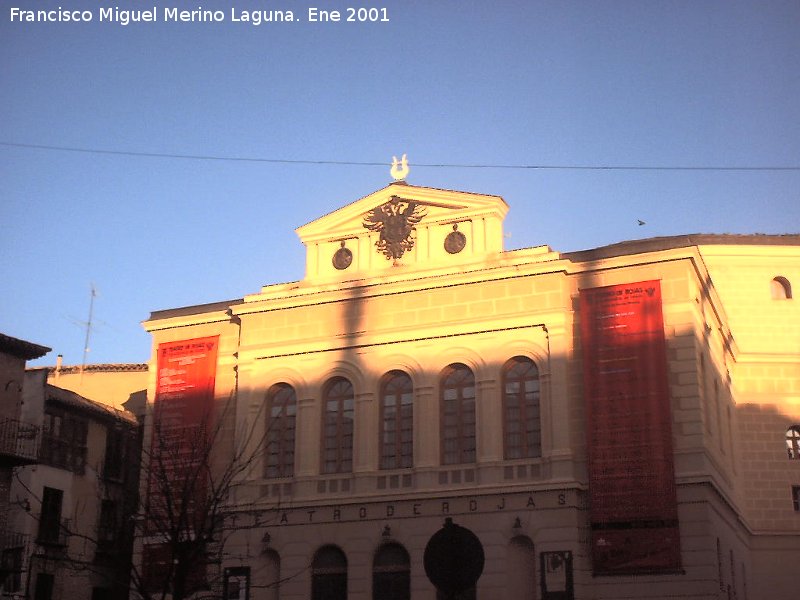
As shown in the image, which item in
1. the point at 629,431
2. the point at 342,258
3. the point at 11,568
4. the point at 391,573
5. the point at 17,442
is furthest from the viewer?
the point at 342,258

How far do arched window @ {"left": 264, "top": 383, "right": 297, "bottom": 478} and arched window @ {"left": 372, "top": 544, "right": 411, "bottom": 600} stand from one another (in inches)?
161

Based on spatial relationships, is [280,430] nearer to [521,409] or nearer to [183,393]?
[183,393]

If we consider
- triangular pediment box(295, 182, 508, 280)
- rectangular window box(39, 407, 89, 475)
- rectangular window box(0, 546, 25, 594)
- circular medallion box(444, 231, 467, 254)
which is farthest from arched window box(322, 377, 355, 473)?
rectangular window box(39, 407, 89, 475)

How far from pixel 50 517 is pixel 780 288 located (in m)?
27.7

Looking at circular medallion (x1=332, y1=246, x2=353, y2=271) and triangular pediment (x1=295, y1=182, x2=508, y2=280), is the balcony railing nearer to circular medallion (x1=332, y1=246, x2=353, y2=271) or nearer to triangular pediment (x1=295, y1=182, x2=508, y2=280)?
triangular pediment (x1=295, y1=182, x2=508, y2=280)

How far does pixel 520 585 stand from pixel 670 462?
5.25m

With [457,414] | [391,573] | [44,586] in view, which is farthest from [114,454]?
[457,414]

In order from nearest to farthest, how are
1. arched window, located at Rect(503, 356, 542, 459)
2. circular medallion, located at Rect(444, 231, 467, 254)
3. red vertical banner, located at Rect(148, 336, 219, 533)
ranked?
1. arched window, located at Rect(503, 356, 542, 459)
2. circular medallion, located at Rect(444, 231, 467, 254)
3. red vertical banner, located at Rect(148, 336, 219, 533)

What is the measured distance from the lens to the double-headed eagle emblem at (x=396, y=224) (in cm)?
3412

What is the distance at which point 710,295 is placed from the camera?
33250 mm

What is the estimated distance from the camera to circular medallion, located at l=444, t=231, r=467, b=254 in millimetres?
33375

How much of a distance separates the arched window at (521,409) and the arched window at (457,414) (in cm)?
106

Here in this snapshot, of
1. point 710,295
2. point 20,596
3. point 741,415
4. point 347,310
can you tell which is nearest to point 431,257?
point 347,310

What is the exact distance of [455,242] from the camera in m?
33.5
